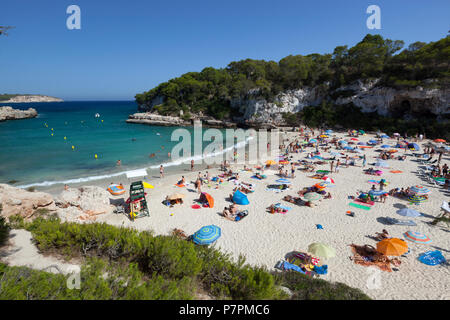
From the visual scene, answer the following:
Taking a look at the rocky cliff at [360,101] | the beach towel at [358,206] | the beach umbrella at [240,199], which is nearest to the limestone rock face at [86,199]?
the beach umbrella at [240,199]

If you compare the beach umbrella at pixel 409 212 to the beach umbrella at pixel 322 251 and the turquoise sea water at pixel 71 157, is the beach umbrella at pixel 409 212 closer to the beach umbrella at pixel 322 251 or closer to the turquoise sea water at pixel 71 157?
the beach umbrella at pixel 322 251

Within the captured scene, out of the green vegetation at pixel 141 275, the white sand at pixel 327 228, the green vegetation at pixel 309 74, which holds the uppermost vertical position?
the green vegetation at pixel 309 74

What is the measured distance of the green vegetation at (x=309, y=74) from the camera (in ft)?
99.5

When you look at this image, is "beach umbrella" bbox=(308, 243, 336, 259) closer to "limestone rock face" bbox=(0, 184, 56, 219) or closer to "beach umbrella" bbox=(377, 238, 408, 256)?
"beach umbrella" bbox=(377, 238, 408, 256)

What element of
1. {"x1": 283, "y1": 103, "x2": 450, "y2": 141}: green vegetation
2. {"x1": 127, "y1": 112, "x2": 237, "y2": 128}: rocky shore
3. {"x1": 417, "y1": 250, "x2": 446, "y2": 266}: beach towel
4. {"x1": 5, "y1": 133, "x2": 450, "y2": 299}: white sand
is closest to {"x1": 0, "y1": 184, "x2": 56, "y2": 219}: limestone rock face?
{"x1": 5, "y1": 133, "x2": 450, "y2": 299}: white sand

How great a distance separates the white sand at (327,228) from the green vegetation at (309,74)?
85.3 ft

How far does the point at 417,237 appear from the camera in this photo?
829 cm

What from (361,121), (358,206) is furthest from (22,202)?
(361,121)

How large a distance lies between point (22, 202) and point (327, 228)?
44.5ft

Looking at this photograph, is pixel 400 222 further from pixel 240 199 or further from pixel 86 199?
pixel 86 199

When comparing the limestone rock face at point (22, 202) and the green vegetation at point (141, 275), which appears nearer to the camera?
the green vegetation at point (141, 275)

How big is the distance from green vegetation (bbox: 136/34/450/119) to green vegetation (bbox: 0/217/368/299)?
122 feet

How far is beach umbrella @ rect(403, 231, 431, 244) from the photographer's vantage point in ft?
26.9
